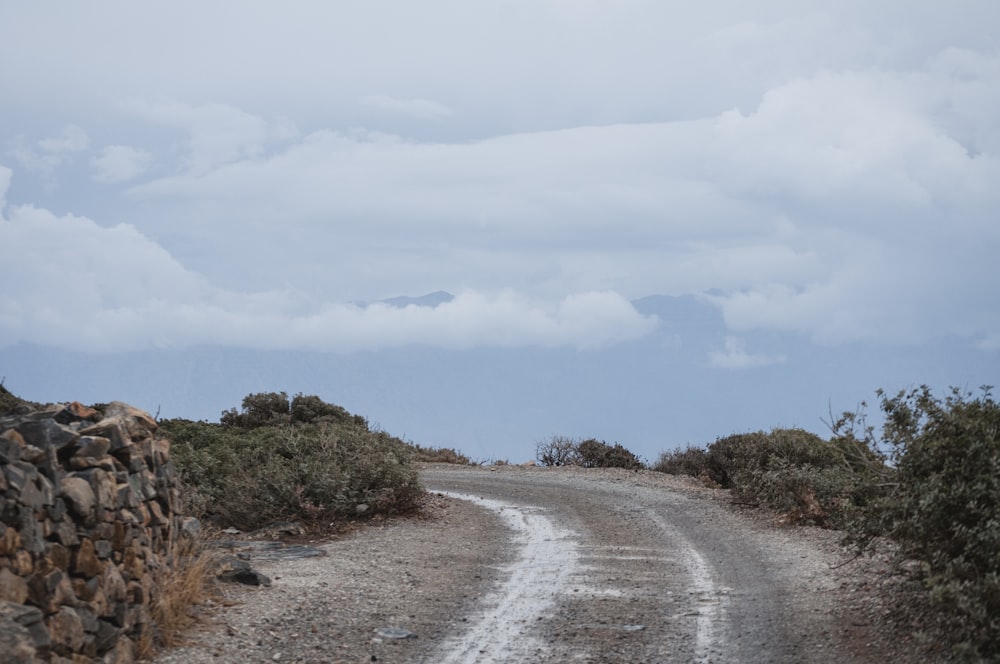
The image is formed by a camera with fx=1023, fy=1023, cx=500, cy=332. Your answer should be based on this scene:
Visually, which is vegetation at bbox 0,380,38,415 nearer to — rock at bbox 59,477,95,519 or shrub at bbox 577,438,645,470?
rock at bbox 59,477,95,519

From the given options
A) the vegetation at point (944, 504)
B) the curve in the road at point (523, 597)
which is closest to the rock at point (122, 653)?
the curve in the road at point (523, 597)

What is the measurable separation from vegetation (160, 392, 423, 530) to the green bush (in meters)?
9.38

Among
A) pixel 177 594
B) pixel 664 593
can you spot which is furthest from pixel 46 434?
pixel 664 593

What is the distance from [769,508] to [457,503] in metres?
6.15

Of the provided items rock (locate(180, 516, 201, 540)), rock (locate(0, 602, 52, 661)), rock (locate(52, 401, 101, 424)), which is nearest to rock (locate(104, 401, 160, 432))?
rock (locate(52, 401, 101, 424))

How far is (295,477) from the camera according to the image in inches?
666

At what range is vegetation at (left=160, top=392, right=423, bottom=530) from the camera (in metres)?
16.4

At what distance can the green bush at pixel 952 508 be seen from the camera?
7.47 meters

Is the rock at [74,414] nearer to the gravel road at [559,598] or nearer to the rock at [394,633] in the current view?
the gravel road at [559,598]

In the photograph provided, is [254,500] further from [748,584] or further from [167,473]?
[748,584]

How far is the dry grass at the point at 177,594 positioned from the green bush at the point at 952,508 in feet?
20.8

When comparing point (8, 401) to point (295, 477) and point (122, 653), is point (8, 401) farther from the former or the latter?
point (295, 477)

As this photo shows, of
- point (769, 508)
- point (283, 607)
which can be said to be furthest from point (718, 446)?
point (283, 607)

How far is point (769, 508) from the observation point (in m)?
18.3
